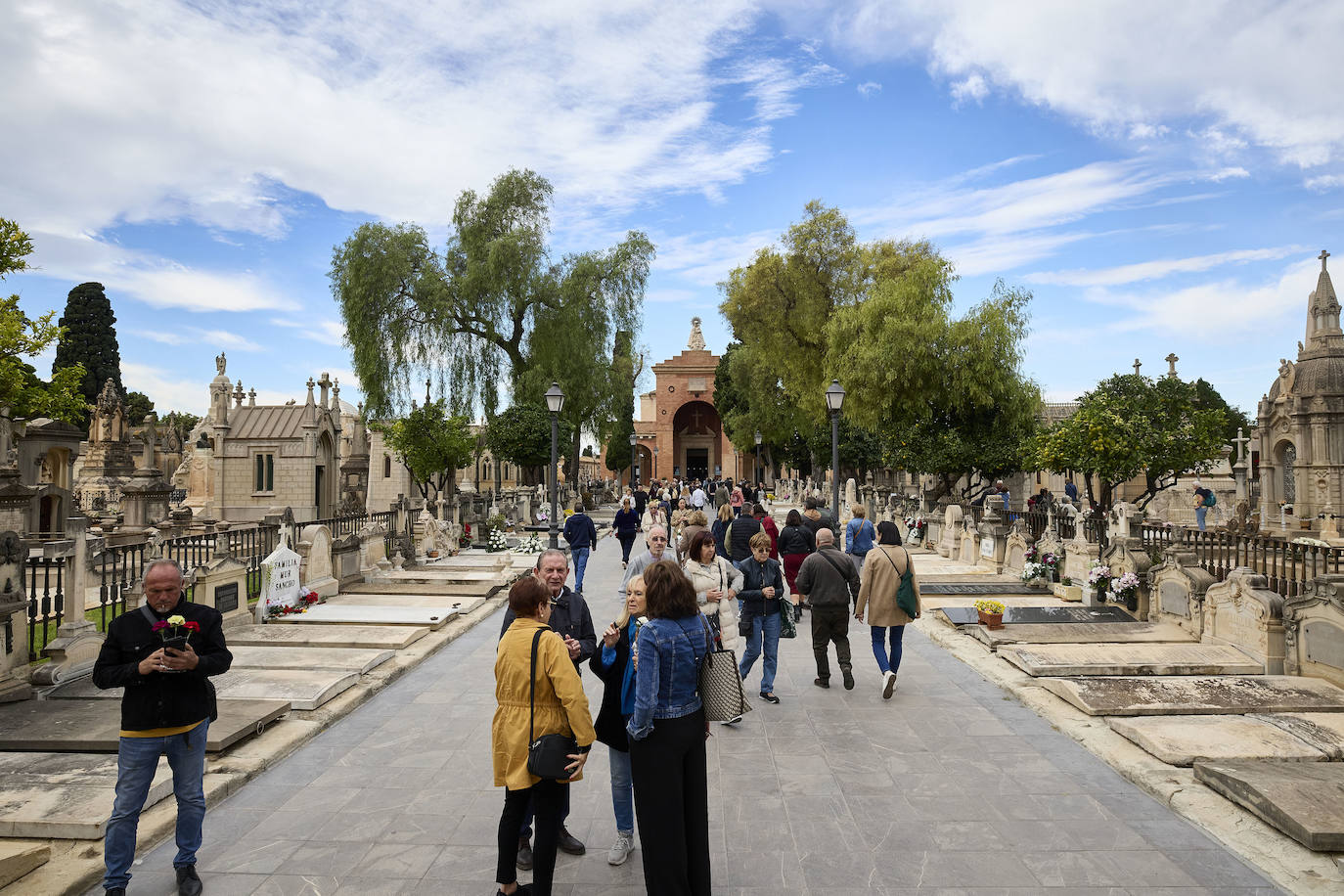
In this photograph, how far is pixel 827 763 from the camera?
5480 mm

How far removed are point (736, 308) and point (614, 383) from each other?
6.38m

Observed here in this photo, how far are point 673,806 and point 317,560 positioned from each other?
10.3 metres

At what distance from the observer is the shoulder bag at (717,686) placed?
3.61 meters

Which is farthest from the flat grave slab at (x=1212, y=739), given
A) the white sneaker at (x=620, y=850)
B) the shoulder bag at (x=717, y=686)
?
the white sneaker at (x=620, y=850)

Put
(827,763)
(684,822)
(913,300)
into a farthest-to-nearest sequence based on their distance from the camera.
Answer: (913,300), (827,763), (684,822)

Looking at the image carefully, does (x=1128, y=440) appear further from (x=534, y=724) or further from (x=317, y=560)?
(x=534, y=724)

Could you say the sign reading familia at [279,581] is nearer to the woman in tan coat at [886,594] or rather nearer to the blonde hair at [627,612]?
the woman in tan coat at [886,594]

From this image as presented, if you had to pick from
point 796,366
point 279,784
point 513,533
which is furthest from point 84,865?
point 796,366

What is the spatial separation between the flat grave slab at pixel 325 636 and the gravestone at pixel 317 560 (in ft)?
5.28

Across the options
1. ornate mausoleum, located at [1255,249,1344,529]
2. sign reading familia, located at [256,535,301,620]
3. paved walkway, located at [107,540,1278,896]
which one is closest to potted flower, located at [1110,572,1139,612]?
paved walkway, located at [107,540,1278,896]

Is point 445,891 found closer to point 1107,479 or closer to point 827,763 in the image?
point 827,763

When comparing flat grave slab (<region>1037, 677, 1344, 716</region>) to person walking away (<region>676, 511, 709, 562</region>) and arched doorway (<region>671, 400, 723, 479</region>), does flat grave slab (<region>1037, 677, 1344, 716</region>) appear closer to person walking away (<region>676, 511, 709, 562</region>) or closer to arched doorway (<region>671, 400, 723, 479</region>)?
person walking away (<region>676, 511, 709, 562</region>)

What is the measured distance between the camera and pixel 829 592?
703cm

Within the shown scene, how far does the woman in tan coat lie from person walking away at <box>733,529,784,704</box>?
79 centimetres
